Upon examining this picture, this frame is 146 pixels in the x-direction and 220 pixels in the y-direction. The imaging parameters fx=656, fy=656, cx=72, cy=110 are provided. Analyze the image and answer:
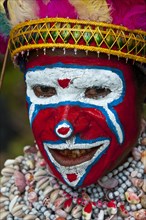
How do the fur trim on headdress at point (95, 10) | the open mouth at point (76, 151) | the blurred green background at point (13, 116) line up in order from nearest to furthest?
the fur trim on headdress at point (95, 10) → the open mouth at point (76, 151) → the blurred green background at point (13, 116)

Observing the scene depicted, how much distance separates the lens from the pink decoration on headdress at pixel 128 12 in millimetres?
2504

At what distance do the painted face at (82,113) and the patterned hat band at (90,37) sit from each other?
0.06 metres

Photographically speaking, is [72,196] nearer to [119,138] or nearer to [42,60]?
[119,138]

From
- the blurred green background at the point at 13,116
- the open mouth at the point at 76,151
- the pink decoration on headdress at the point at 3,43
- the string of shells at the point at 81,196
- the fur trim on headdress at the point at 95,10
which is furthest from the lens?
the blurred green background at the point at 13,116

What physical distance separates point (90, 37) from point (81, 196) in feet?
2.39

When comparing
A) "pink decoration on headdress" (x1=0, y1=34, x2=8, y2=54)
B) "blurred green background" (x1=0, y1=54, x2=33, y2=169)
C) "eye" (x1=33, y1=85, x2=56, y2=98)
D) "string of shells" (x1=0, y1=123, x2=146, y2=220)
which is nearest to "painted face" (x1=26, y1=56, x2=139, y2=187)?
"eye" (x1=33, y1=85, x2=56, y2=98)

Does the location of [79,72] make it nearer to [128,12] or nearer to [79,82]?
[79,82]

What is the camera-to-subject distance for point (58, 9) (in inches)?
99.5

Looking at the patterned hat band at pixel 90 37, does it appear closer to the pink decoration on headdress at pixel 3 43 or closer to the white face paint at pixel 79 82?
the white face paint at pixel 79 82

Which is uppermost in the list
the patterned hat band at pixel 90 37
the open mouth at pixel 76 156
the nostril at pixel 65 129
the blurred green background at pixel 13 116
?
the blurred green background at pixel 13 116

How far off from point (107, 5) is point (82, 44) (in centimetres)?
18

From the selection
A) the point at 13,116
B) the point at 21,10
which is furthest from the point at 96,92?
the point at 13,116

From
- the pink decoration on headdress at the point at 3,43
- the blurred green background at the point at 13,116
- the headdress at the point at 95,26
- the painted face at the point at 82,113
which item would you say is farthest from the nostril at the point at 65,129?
the blurred green background at the point at 13,116

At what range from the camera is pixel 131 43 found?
252 centimetres
